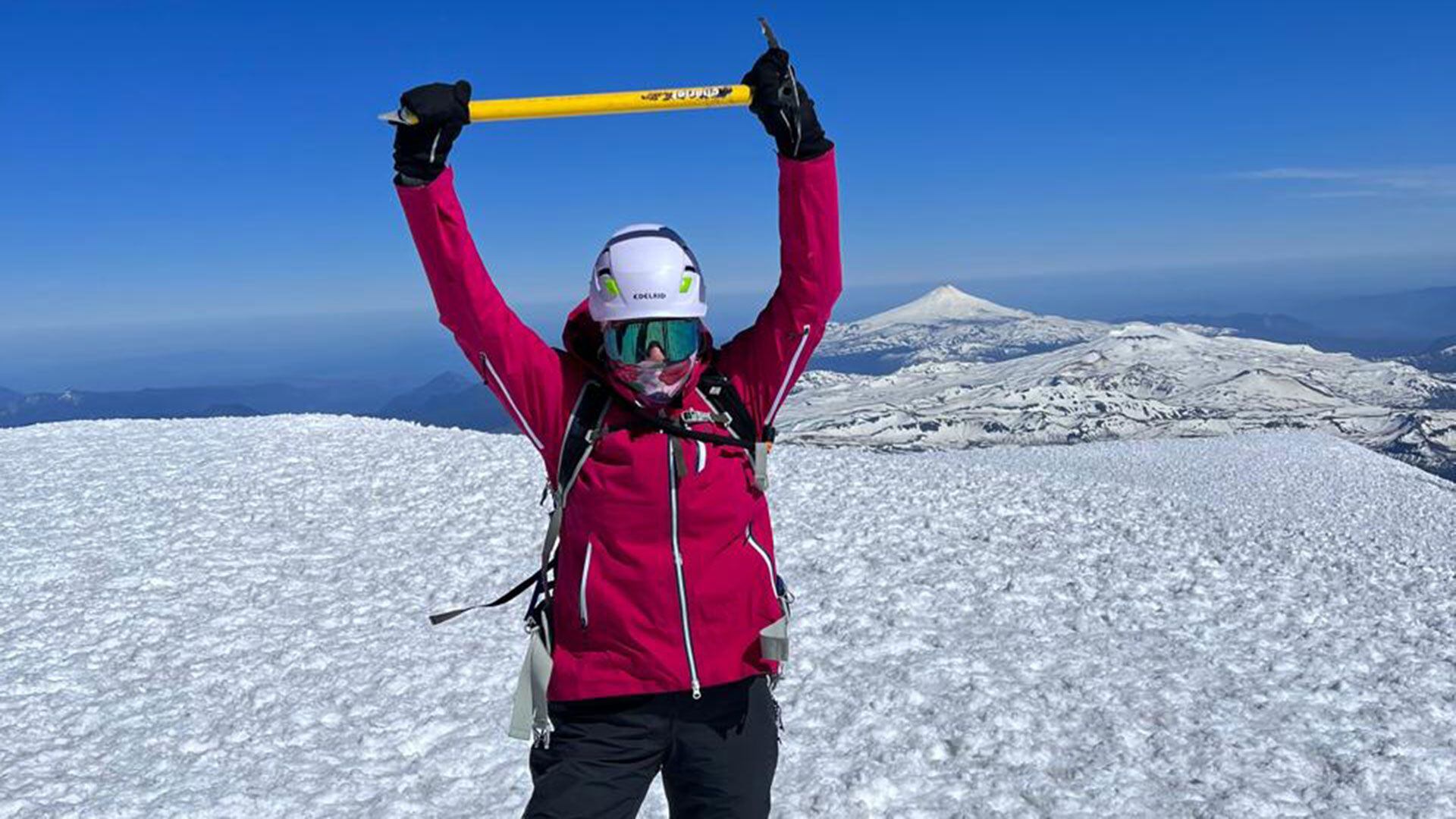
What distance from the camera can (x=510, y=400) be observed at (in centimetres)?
349

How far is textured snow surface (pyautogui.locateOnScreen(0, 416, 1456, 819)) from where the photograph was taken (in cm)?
749

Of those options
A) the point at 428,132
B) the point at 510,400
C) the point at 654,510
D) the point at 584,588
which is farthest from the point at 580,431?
the point at 428,132

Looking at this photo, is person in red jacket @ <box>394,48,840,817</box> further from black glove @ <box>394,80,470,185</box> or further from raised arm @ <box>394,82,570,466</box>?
black glove @ <box>394,80,470,185</box>

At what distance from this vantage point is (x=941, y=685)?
9.35m

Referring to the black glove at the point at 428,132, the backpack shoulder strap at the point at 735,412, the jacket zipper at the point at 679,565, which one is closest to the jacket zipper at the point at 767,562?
the backpack shoulder strap at the point at 735,412

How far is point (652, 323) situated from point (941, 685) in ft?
23.6

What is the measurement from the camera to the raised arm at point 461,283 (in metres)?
3.16

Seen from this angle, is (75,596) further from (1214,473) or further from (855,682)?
(1214,473)

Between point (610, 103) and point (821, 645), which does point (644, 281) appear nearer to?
point (610, 103)

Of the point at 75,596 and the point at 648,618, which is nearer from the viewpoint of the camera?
the point at 648,618

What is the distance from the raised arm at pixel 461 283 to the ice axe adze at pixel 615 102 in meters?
0.13

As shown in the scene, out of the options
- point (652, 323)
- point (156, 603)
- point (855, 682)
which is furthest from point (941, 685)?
point (156, 603)

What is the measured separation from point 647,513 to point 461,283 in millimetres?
1078

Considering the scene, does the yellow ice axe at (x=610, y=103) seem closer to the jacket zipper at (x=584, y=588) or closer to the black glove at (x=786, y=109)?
the black glove at (x=786, y=109)
